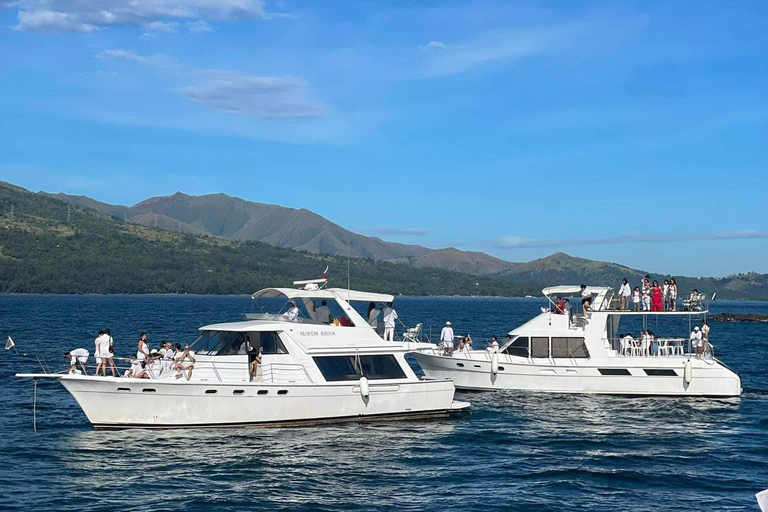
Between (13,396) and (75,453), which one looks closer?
(75,453)

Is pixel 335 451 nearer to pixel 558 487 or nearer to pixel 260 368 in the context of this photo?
pixel 260 368

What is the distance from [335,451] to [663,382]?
16.4 metres

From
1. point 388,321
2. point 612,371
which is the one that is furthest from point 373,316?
point 612,371

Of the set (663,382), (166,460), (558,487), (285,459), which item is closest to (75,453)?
(166,460)

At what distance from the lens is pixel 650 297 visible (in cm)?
3525

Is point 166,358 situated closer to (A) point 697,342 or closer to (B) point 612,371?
(B) point 612,371

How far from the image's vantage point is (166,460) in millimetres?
21297

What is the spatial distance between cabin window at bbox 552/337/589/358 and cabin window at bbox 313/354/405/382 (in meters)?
9.40

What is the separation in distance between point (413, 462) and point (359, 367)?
5360 mm

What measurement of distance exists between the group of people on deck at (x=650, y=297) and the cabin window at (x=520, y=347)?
431cm

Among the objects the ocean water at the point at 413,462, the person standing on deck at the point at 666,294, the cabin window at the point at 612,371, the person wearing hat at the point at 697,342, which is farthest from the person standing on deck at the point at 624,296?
the ocean water at the point at 413,462

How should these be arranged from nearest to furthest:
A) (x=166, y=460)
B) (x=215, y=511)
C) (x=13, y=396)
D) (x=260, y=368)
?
(x=215, y=511), (x=166, y=460), (x=260, y=368), (x=13, y=396)

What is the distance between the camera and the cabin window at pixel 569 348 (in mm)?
34219

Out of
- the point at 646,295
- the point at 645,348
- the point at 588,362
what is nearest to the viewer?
the point at 588,362
